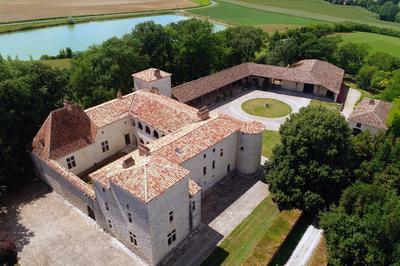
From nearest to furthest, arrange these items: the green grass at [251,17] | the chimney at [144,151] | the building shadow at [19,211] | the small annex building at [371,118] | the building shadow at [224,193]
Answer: the chimney at [144,151] → the building shadow at [19,211] → the building shadow at [224,193] → the small annex building at [371,118] → the green grass at [251,17]

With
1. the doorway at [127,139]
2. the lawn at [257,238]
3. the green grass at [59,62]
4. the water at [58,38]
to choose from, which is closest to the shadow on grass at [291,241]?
the lawn at [257,238]

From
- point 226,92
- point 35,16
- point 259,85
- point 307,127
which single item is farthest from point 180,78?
point 35,16

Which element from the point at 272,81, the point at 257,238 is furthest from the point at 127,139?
the point at 272,81

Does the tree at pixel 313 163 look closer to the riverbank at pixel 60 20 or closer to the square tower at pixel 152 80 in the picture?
the square tower at pixel 152 80

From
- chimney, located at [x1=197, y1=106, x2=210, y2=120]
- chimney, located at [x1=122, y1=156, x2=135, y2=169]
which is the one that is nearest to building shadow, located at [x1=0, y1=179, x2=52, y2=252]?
chimney, located at [x1=122, y1=156, x2=135, y2=169]

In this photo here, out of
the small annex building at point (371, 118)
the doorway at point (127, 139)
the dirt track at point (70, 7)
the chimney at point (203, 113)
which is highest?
the chimney at point (203, 113)

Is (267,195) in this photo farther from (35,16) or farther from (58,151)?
(35,16)
